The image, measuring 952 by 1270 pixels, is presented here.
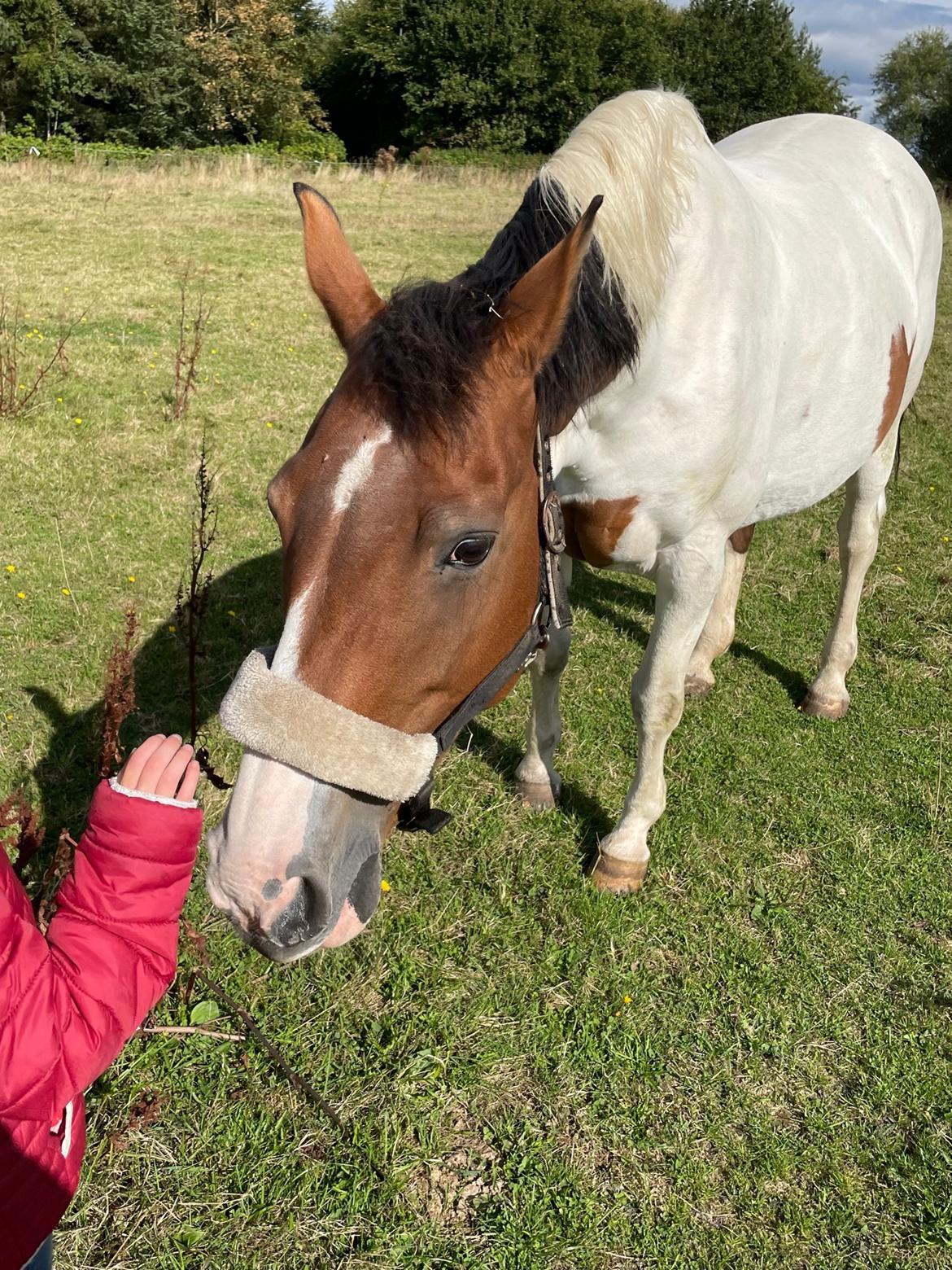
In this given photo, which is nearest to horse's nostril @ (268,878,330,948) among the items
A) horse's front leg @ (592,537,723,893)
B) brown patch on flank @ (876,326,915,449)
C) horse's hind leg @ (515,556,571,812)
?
horse's front leg @ (592,537,723,893)

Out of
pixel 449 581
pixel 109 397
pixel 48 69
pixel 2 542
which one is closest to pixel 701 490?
pixel 449 581

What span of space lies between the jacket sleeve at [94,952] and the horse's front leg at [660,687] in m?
1.72

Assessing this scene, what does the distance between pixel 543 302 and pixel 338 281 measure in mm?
469

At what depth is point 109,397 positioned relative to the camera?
23.3 feet

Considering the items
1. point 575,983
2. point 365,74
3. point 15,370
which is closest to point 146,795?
point 575,983

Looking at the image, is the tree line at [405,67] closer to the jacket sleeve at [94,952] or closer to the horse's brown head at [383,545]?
the horse's brown head at [383,545]

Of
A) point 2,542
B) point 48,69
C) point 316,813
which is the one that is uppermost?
point 48,69

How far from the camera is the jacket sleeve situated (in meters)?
1.36

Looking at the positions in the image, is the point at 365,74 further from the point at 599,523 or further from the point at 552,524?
the point at 552,524

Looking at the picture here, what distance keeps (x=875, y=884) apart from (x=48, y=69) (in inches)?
1370

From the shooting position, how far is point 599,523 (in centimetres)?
250

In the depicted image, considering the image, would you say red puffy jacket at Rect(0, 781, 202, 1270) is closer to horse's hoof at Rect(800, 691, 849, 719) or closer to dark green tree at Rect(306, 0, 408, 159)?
horse's hoof at Rect(800, 691, 849, 719)

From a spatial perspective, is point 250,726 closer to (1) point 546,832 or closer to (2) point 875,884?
(1) point 546,832

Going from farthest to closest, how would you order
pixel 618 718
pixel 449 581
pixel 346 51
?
pixel 346 51 < pixel 618 718 < pixel 449 581
